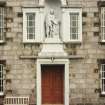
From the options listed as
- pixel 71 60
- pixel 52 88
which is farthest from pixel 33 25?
pixel 52 88

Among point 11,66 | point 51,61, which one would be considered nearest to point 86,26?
point 51,61

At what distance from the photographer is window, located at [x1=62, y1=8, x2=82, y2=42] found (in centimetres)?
2539

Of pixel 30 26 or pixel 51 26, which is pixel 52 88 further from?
pixel 30 26

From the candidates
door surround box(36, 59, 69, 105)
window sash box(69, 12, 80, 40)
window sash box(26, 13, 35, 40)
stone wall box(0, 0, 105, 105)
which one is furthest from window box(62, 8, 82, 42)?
window sash box(26, 13, 35, 40)

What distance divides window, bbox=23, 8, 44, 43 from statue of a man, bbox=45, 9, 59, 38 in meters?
0.29

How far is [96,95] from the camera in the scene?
25.2m

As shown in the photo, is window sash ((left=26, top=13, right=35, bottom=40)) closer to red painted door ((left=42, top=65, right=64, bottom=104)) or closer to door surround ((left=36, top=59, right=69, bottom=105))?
door surround ((left=36, top=59, right=69, bottom=105))

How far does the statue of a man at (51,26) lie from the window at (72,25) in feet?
1.36

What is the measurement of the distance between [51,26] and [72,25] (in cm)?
110

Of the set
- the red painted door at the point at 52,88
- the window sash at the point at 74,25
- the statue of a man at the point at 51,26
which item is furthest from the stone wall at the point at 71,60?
the statue of a man at the point at 51,26

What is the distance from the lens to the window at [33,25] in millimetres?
25391

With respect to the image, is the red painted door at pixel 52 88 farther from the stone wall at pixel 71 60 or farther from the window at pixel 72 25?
the window at pixel 72 25

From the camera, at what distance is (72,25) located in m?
25.5

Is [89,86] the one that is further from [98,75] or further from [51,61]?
[51,61]
